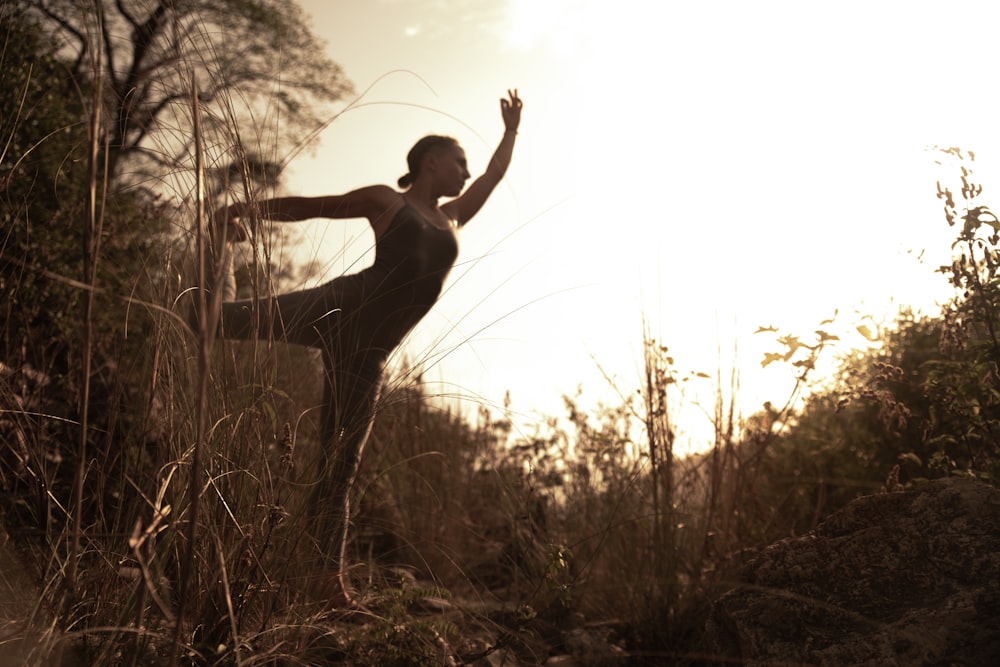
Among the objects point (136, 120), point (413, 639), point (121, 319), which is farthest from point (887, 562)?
point (121, 319)

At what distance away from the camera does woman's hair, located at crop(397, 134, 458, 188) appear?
3615 mm

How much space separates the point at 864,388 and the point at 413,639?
1.72 m

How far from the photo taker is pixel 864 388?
269cm

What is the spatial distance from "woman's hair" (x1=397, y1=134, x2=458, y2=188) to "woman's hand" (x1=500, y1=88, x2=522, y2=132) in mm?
385

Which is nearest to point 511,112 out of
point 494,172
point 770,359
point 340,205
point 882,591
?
point 494,172

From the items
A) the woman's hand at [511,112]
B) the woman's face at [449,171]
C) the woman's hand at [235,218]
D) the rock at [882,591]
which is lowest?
the rock at [882,591]

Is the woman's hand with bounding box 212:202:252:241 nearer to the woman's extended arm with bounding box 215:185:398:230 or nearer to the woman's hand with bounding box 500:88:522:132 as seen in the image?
the woman's extended arm with bounding box 215:185:398:230

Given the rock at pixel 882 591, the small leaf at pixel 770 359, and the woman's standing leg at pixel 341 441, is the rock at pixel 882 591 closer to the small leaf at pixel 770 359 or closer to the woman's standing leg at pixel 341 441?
the small leaf at pixel 770 359

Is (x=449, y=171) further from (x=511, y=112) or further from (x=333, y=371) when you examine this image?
(x=333, y=371)

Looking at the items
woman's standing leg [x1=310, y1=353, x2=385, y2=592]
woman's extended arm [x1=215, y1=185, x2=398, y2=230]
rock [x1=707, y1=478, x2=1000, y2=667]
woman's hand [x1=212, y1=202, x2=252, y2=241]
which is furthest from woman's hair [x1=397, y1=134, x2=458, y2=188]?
rock [x1=707, y1=478, x2=1000, y2=667]

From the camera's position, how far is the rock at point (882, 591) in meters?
1.86

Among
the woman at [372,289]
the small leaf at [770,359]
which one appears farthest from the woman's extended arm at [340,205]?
the small leaf at [770,359]

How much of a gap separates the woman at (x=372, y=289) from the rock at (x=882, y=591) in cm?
128

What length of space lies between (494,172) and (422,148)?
1.43 feet
